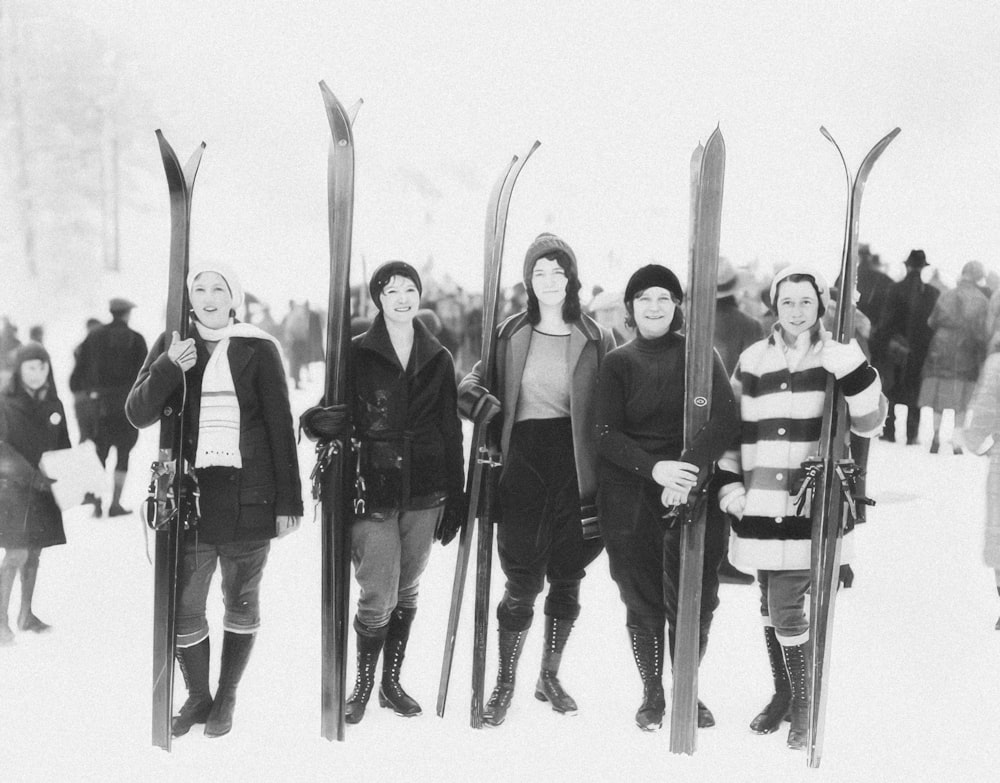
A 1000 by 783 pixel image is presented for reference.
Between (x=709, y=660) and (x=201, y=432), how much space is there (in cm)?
164

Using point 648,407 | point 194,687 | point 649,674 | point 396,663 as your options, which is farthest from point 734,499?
point 194,687

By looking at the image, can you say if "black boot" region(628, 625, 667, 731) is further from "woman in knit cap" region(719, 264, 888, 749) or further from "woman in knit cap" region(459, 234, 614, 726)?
"woman in knit cap" region(719, 264, 888, 749)

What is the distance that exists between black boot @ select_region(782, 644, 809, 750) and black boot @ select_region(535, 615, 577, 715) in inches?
24.3

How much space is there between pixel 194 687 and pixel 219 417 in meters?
0.81

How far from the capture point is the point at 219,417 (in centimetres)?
228

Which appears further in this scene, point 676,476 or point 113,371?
point 113,371

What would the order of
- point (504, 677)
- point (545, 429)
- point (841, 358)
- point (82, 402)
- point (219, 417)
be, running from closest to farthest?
point (841, 358) < point (219, 417) < point (545, 429) < point (504, 677) < point (82, 402)

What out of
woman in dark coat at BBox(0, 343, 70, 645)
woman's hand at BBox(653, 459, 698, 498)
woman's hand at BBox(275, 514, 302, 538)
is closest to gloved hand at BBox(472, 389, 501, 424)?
woman's hand at BBox(653, 459, 698, 498)

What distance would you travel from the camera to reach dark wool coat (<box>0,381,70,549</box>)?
2.61 metres

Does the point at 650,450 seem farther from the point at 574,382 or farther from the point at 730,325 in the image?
the point at 730,325

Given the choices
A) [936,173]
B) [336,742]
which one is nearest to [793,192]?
[936,173]

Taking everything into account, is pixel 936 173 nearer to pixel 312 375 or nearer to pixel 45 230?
pixel 312 375

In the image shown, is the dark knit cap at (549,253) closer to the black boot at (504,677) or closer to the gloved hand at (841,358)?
the gloved hand at (841,358)

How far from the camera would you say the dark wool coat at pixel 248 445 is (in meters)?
2.29
